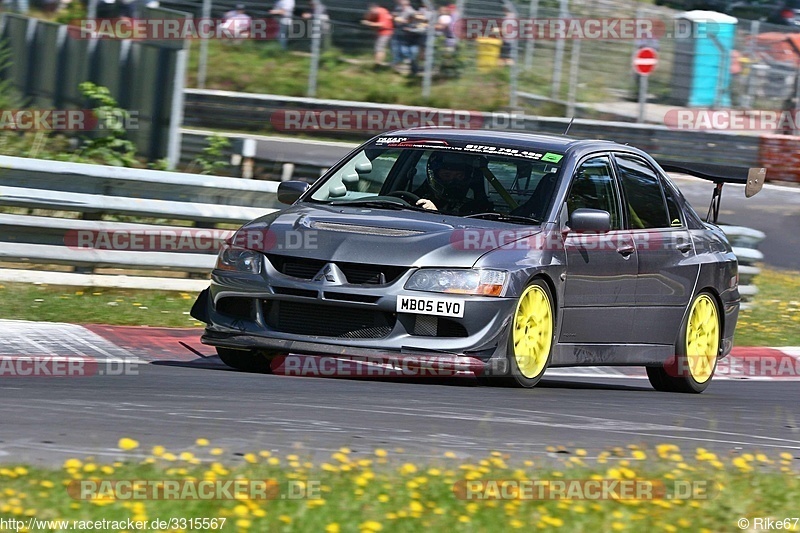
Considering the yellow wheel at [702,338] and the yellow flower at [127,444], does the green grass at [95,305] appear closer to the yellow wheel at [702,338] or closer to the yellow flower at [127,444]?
the yellow wheel at [702,338]

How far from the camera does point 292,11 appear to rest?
993 inches

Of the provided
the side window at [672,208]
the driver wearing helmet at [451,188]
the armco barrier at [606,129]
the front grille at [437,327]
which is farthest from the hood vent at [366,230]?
the armco barrier at [606,129]

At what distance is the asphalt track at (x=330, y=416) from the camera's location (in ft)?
18.6

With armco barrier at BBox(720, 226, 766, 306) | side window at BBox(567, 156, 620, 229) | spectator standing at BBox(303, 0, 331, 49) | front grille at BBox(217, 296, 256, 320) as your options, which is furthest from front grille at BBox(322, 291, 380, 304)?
spectator standing at BBox(303, 0, 331, 49)

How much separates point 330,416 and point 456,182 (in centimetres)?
235

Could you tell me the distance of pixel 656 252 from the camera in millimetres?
9016

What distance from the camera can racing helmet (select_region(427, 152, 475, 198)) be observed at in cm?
832

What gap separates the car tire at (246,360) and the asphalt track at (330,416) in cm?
7

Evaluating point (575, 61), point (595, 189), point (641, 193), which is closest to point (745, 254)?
point (641, 193)

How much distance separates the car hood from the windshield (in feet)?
0.70

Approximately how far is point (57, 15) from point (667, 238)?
15854mm

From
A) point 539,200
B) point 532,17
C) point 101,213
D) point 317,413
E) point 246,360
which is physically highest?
point 532,17

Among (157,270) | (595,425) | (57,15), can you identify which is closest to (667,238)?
(595,425)

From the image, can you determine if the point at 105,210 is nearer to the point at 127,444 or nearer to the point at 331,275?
the point at 331,275
